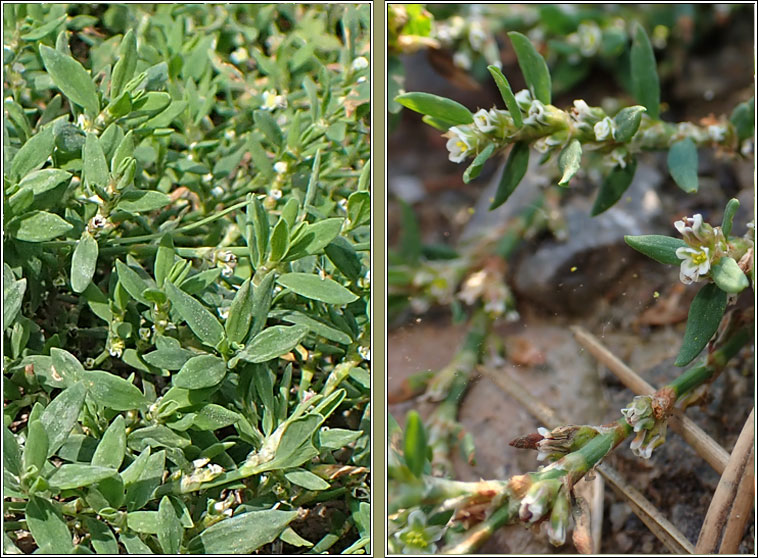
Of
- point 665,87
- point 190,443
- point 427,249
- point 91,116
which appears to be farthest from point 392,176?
point 190,443

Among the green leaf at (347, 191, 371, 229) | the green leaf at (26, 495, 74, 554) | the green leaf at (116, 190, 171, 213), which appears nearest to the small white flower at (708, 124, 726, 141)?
the green leaf at (347, 191, 371, 229)

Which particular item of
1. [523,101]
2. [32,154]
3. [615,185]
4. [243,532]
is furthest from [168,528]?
[615,185]

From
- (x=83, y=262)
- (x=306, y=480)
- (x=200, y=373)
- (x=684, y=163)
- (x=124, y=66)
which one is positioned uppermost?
(x=124, y=66)

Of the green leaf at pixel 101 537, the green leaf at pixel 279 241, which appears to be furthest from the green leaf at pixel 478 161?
the green leaf at pixel 101 537

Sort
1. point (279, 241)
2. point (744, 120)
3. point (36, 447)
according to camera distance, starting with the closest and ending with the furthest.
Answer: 1. point (36, 447)
2. point (279, 241)
3. point (744, 120)

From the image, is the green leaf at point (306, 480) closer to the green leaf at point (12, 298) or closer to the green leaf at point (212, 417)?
the green leaf at point (212, 417)

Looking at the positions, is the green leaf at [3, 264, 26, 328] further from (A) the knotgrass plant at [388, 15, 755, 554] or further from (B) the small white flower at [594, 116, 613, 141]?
(B) the small white flower at [594, 116, 613, 141]

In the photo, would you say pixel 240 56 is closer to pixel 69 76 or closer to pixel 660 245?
pixel 69 76
